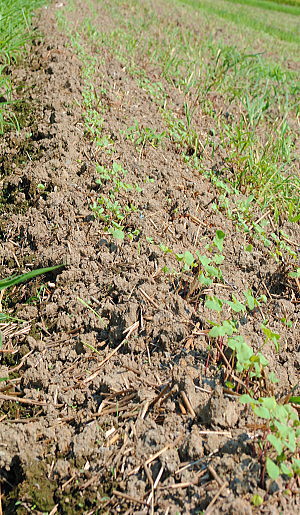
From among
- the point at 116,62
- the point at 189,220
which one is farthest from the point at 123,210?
the point at 116,62

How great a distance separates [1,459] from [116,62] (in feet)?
Result: 11.9

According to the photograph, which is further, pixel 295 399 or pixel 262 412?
pixel 295 399

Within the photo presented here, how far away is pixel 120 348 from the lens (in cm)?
183

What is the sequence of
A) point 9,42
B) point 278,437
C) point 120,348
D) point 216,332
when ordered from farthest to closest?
point 9,42, point 120,348, point 216,332, point 278,437

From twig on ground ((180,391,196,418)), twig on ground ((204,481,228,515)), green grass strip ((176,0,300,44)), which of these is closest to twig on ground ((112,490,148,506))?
twig on ground ((204,481,228,515))

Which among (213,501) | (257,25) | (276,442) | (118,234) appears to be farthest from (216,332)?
(257,25)

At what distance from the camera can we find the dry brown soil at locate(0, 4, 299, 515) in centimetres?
141

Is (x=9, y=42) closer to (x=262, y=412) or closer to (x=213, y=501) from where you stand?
(x=262, y=412)

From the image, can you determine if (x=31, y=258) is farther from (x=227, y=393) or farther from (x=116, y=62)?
(x=116, y=62)

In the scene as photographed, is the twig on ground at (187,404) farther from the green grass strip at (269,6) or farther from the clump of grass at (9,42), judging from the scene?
the green grass strip at (269,6)

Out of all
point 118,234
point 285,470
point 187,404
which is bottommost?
point 187,404

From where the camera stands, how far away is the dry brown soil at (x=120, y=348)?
4.63 ft

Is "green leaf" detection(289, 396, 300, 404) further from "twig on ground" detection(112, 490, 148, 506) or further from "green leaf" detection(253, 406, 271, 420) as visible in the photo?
"twig on ground" detection(112, 490, 148, 506)

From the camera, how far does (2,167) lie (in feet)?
9.21
